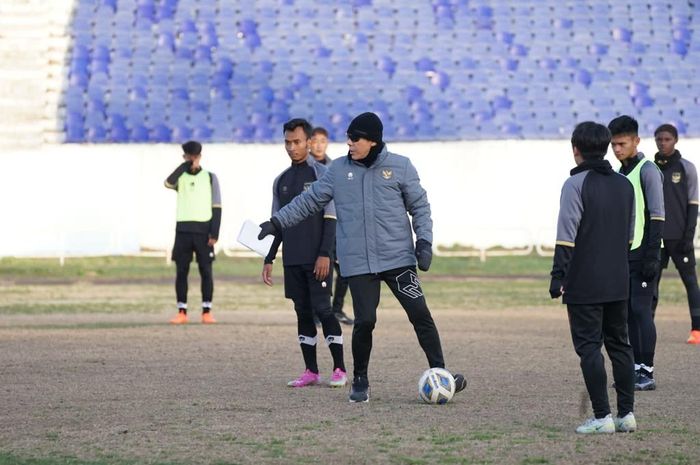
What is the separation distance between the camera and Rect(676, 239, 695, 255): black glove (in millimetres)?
14555

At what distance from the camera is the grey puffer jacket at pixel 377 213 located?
34.8 ft

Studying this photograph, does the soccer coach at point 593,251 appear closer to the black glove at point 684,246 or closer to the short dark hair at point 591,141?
the short dark hair at point 591,141

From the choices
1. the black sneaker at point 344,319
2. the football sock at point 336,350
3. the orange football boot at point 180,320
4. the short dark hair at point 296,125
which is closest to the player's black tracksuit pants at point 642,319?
the football sock at point 336,350

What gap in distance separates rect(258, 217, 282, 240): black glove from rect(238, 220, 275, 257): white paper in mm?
1383

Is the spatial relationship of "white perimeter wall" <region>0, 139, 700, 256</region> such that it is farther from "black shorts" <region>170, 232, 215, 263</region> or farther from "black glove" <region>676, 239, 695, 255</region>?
"black glove" <region>676, 239, 695, 255</region>

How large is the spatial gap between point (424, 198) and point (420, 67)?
30.3 metres

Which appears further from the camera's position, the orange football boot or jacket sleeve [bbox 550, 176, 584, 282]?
the orange football boot

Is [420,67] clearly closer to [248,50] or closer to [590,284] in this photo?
[248,50]

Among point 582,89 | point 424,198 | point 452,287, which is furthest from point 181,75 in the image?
point 424,198

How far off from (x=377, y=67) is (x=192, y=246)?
880 inches

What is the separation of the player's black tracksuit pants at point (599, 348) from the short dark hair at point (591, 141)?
3.16 feet

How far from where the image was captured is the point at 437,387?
1056 cm

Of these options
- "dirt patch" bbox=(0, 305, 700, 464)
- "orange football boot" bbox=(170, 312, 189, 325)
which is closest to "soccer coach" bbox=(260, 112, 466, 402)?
"dirt patch" bbox=(0, 305, 700, 464)

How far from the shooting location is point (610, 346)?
9312mm
